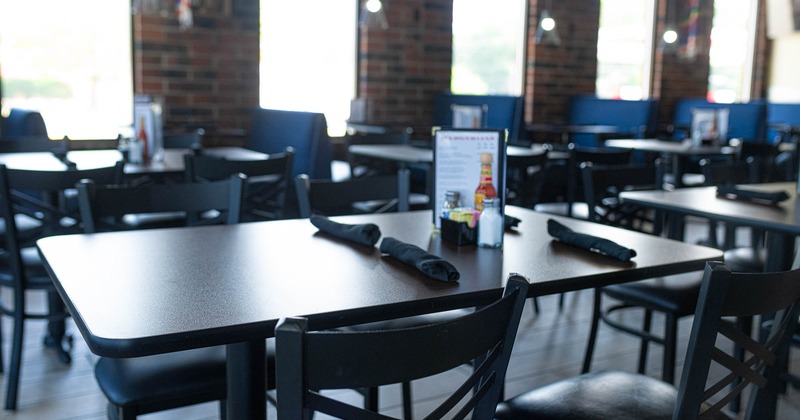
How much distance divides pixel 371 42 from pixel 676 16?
3.84 m

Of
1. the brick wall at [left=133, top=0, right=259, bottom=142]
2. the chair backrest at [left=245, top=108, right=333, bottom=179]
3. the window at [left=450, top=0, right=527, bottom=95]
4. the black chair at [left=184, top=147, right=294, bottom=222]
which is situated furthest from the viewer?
the window at [left=450, top=0, right=527, bottom=95]

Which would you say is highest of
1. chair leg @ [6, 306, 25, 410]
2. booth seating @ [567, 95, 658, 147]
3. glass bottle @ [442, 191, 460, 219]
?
booth seating @ [567, 95, 658, 147]

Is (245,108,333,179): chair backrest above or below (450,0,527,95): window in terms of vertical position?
below

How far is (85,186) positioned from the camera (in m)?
2.12

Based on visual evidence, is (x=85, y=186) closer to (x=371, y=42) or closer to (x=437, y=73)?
(x=371, y=42)

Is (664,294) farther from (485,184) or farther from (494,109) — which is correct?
(494,109)

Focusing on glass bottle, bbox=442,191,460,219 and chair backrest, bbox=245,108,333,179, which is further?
chair backrest, bbox=245,108,333,179

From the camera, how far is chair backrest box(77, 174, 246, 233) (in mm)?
2215

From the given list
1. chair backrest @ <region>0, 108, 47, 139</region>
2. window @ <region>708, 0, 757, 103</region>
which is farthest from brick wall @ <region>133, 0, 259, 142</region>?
window @ <region>708, 0, 757, 103</region>

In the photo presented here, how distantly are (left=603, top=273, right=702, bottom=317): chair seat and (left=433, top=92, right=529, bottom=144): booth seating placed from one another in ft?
14.2

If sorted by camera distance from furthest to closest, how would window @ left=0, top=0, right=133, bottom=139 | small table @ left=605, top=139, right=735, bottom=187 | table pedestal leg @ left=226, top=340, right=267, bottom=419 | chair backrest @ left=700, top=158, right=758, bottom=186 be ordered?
1. window @ left=0, top=0, right=133, bottom=139
2. small table @ left=605, top=139, right=735, bottom=187
3. chair backrest @ left=700, top=158, right=758, bottom=186
4. table pedestal leg @ left=226, top=340, right=267, bottom=419

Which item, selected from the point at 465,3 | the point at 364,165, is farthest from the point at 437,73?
the point at 364,165

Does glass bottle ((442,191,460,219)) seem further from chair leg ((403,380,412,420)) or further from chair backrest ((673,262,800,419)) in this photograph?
chair backrest ((673,262,800,419))

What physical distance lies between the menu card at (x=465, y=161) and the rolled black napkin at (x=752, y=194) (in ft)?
3.97
